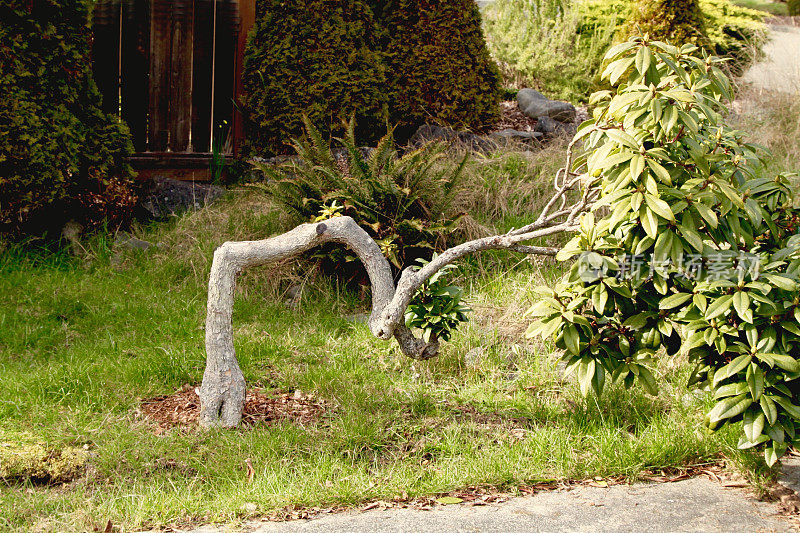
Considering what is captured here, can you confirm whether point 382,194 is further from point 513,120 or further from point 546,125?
point 513,120

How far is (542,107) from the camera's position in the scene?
8.16 meters

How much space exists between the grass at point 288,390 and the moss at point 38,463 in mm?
37

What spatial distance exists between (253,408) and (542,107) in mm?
5553

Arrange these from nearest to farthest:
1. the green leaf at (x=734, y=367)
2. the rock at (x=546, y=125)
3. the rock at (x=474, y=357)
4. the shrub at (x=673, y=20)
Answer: the green leaf at (x=734, y=367) < the rock at (x=474, y=357) < the rock at (x=546, y=125) < the shrub at (x=673, y=20)

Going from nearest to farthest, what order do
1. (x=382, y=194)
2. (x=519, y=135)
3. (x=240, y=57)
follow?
1. (x=382, y=194)
2. (x=240, y=57)
3. (x=519, y=135)

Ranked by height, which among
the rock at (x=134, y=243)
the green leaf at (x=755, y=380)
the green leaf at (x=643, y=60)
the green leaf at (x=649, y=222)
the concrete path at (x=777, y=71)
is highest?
the concrete path at (x=777, y=71)

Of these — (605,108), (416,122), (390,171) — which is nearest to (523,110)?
(416,122)

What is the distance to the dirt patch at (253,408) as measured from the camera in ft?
11.9

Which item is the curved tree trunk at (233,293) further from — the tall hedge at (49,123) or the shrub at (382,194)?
the tall hedge at (49,123)

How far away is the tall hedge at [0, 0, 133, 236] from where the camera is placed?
5.42 meters

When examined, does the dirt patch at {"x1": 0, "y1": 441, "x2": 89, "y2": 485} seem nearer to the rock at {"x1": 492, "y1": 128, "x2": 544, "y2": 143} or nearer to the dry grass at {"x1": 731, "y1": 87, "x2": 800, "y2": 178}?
the rock at {"x1": 492, "y1": 128, "x2": 544, "y2": 143}

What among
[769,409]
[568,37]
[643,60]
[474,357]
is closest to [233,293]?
[474,357]

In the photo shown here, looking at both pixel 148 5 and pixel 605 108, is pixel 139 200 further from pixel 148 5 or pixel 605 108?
pixel 605 108

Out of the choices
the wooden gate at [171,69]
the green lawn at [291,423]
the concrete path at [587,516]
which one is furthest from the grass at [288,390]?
the wooden gate at [171,69]
